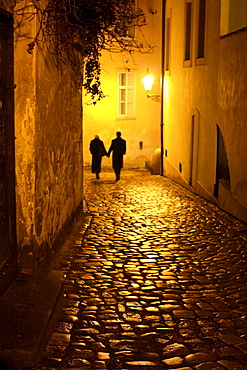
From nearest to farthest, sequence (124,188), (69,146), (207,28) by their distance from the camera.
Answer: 1. (69,146)
2. (207,28)
3. (124,188)

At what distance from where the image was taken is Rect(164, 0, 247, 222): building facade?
11.0 m

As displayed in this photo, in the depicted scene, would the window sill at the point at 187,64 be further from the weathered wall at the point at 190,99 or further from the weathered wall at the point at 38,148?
the weathered wall at the point at 38,148

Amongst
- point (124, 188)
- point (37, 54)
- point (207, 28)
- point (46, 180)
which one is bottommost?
point (124, 188)

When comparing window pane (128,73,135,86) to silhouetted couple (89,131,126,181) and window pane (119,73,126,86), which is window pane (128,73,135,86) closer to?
window pane (119,73,126,86)

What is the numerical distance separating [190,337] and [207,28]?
414 inches

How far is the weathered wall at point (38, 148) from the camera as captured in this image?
19.1 feet

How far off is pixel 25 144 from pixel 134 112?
18.2 m

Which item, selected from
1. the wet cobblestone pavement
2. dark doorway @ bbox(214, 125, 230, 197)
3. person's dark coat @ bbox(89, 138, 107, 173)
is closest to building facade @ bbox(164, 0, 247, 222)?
dark doorway @ bbox(214, 125, 230, 197)

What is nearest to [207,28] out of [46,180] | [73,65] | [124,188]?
[124,188]

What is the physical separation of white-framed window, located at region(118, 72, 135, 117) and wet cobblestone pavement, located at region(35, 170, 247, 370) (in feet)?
42.4

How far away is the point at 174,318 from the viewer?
5.41m

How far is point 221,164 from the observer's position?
12.7 m

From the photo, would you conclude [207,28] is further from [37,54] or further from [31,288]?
[31,288]

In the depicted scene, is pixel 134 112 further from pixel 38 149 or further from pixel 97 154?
pixel 38 149
